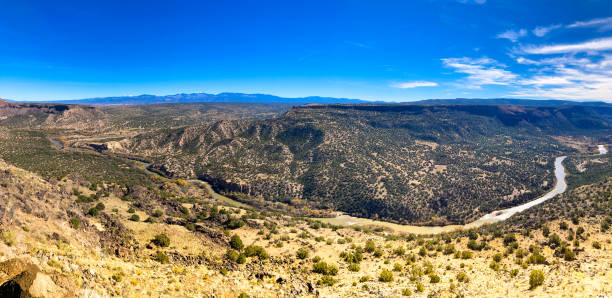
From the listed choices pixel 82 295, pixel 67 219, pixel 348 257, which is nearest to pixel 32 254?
pixel 82 295

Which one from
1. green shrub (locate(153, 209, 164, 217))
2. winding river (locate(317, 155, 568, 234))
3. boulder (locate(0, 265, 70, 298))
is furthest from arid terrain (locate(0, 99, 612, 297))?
winding river (locate(317, 155, 568, 234))

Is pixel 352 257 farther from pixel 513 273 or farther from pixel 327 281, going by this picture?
pixel 513 273

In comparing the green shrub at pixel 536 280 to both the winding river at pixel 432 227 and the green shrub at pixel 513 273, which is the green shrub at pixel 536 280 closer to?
the green shrub at pixel 513 273

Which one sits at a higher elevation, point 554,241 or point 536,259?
point 536,259

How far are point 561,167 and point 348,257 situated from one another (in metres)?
169

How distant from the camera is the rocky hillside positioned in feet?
309

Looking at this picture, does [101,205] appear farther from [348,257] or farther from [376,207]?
[376,207]

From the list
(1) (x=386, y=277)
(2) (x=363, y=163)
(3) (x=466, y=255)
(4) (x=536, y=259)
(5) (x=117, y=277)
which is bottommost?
(1) (x=386, y=277)

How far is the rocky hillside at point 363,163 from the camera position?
309 feet

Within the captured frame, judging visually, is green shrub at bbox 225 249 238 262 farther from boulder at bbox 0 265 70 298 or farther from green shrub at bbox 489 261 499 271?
green shrub at bbox 489 261 499 271

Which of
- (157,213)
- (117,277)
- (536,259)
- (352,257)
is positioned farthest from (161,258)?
(536,259)

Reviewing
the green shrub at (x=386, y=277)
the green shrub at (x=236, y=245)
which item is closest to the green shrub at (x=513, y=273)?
the green shrub at (x=386, y=277)

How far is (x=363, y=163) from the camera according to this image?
4633 inches

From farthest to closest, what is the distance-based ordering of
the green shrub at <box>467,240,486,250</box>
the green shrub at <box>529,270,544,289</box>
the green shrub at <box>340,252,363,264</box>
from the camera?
the green shrub at <box>340,252,363,264</box>
the green shrub at <box>467,240,486,250</box>
the green shrub at <box>529,270,544,289</box>
